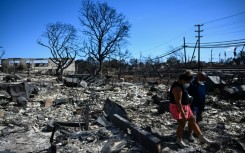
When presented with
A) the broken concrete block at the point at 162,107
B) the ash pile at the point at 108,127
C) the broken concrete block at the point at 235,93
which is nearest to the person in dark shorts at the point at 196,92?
the ash pile at the point at 108,127

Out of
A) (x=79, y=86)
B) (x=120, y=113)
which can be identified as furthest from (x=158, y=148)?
(x=79, y=86)

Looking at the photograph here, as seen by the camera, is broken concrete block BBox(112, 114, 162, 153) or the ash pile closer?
broken concrete block BBox(112, 114, 162, 153)

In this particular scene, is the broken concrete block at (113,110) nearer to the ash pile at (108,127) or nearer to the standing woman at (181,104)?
the ash pile at (108,127)

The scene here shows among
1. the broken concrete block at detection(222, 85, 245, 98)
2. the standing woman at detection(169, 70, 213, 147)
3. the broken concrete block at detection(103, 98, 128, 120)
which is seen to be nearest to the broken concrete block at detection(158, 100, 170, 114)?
the broken concrete block at detection(103, 98, 128, 120)

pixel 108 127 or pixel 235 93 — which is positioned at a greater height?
pixel 235 93

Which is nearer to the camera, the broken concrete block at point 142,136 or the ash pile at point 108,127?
the broken concrete block at point 142,136

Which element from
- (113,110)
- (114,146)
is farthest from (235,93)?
(114,146)

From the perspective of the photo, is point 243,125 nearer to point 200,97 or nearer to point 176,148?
point 200,97

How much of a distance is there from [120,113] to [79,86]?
11.3m

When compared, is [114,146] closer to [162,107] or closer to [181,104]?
[181,104]

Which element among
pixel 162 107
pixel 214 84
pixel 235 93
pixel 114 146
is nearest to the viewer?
pixel 114 146

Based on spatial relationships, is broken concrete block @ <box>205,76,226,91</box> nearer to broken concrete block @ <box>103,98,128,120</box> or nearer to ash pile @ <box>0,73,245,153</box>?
ash pile @ <box>0,73,245,153</box>

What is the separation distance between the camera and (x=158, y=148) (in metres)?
4.44

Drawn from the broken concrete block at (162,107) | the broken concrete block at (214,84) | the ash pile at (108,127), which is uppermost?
the broken concrete block at (214,84)
